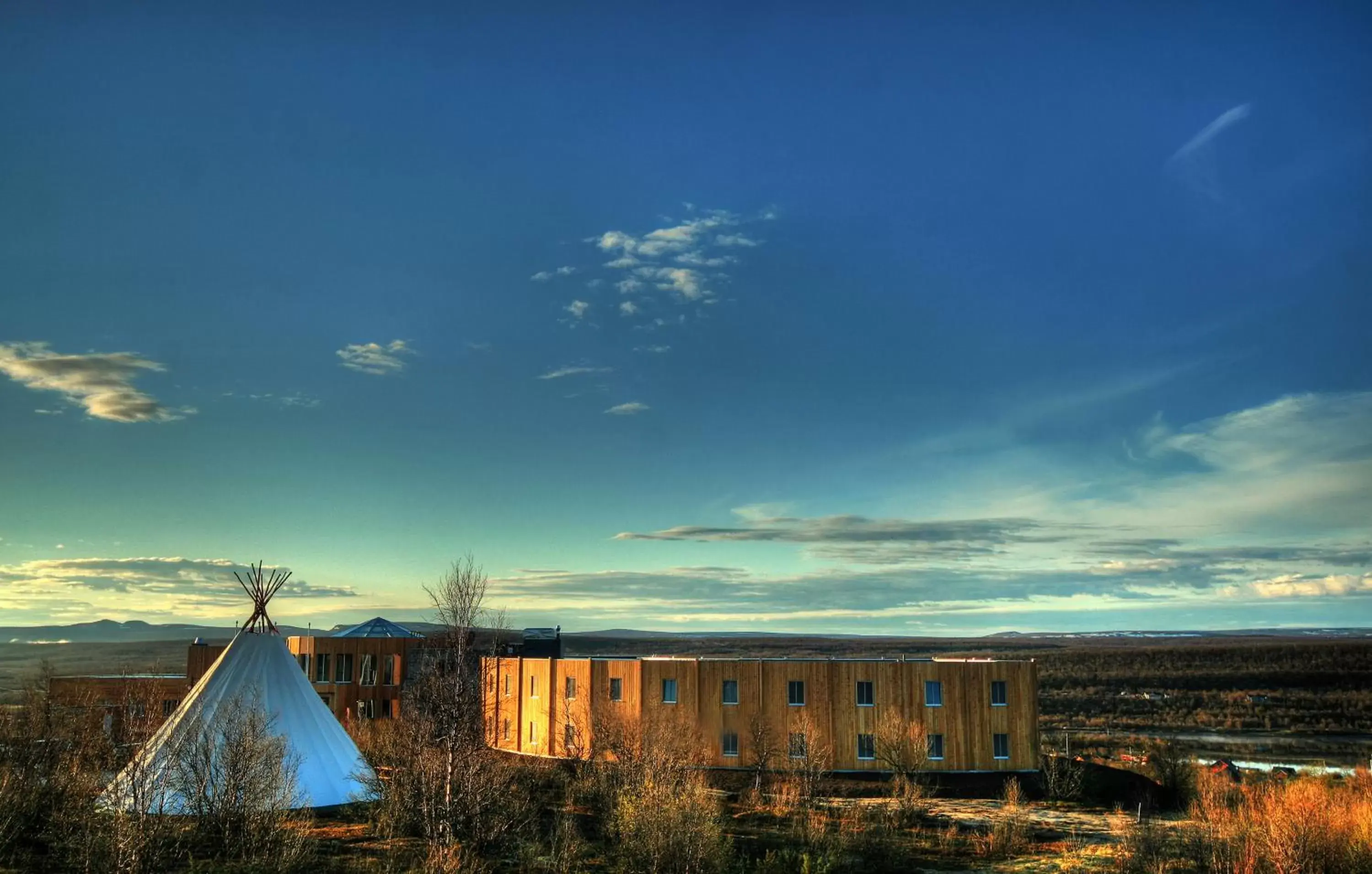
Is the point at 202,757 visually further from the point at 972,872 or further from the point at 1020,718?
the point at 1020,718

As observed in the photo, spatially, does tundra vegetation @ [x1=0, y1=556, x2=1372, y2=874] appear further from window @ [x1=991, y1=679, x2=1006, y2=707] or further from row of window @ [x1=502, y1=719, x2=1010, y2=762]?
window @ [x1=991, y1=679, x2=1006, y2=707]

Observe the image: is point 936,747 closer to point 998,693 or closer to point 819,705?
point 998,693

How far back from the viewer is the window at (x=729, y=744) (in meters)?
41.6

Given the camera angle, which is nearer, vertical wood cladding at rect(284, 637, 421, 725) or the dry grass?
the dry grass

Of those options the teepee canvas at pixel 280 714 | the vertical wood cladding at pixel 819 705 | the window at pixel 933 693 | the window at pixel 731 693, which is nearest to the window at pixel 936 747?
the vertical wood cladding at pixel 819 705

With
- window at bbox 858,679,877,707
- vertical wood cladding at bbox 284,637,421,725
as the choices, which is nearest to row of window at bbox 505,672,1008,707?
window at bbox 858,679,877,707

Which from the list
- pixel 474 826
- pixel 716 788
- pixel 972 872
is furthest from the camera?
pixel 716 788

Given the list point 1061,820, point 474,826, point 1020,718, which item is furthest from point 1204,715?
point 474,826

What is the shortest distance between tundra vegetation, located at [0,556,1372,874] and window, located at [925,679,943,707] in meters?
4.33

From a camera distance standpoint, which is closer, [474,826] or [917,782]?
[474,826]

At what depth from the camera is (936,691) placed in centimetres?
4103

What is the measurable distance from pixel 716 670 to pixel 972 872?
18.9 meters

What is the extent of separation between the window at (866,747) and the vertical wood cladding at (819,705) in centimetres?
14

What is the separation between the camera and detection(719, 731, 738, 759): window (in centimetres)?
4162
